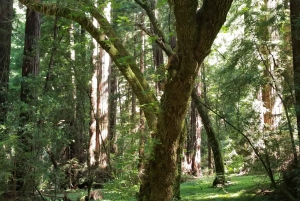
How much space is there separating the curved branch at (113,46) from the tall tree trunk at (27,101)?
2.68 m

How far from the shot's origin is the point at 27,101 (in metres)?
8.88

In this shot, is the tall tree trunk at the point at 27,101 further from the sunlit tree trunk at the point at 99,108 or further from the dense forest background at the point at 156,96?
the sunlit tree trunk at the point at 99,108

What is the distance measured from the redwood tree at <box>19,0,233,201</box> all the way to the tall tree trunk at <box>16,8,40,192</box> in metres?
2.82

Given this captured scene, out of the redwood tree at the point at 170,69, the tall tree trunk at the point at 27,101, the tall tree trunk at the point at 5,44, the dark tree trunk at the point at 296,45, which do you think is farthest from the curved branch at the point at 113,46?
the tall tree trunk at the point at 5,44

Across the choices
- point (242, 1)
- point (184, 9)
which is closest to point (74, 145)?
point (242, 1)

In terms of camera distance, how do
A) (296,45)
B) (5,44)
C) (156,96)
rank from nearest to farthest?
(296,45), (156,96), (5,44)

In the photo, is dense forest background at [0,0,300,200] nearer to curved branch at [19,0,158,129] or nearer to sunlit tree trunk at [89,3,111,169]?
curved branch at [19,0,158,129]

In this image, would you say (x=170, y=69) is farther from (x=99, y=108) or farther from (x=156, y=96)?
(x=99, y=108)

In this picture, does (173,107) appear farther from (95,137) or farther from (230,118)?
(95,137)

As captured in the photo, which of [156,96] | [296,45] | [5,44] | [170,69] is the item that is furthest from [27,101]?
[296,45]

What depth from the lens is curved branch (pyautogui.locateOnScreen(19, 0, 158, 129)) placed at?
6270 millimetres

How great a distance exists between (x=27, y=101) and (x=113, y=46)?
3.38 meters

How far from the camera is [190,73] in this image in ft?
16.6

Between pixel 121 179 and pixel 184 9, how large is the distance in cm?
335
